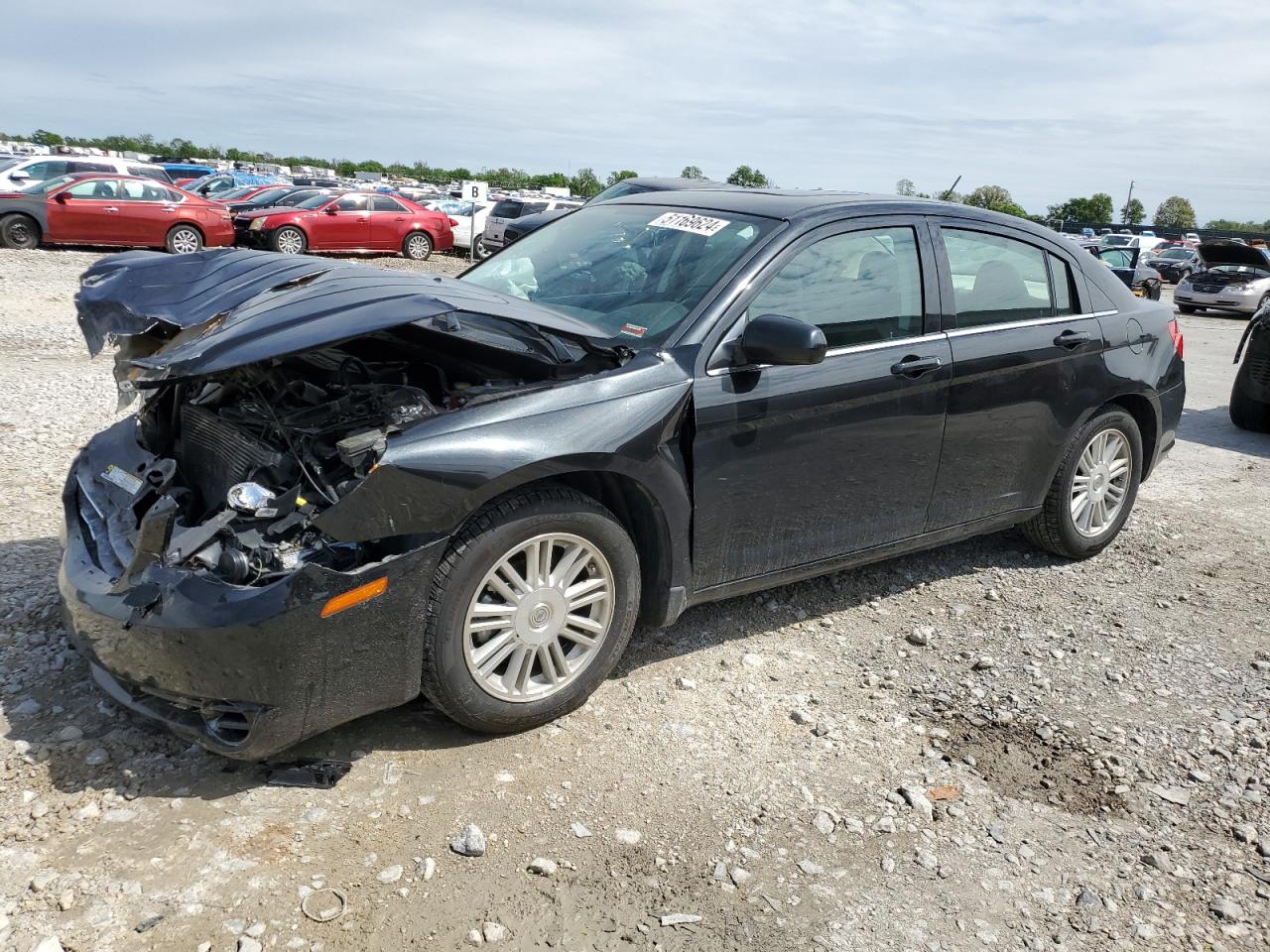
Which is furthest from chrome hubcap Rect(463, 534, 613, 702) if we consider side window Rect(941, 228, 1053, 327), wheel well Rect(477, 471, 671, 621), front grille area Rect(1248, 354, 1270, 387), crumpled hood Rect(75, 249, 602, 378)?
front grille area Rect(1248, 354, 1270, 387)

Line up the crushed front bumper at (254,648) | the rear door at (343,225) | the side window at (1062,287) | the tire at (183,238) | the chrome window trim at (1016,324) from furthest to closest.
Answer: the rear door at (343,225) < the tire at (183,238) < the side window at (1062,287) < the chrome window trim at (1016,324) < the crushed front bumper at (254,648)

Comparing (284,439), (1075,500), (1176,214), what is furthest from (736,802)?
(1176,214)

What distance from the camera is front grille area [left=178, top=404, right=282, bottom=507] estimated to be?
3273 mm

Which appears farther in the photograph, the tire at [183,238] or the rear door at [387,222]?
the rear door at [387,222]

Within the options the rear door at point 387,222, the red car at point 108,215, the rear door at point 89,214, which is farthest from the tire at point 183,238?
the rear door at point 387,222

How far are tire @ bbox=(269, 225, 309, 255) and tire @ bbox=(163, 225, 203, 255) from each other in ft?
5.49

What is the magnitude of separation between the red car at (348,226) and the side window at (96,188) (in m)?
2.98

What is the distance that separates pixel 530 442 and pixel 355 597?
0.70 metres

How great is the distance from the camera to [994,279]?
4.70m

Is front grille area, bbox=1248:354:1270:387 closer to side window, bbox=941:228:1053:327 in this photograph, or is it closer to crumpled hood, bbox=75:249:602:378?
side window, bbox=941:228:1053:327

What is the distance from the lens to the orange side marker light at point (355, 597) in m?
2.88

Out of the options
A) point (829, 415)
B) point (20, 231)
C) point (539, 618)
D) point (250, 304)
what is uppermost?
point (250, 304)

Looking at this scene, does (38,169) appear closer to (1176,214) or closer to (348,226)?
(348,226)

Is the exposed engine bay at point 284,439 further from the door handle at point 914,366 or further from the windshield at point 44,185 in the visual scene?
the windshield at point 44,185
